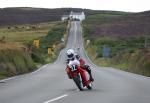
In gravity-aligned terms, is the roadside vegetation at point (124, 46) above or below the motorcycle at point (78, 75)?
below

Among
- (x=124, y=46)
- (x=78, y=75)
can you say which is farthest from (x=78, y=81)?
(x=124, y=46)

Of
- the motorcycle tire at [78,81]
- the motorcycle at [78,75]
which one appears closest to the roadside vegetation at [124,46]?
the motorcycle at [78,75]

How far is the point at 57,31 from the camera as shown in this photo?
473 feet

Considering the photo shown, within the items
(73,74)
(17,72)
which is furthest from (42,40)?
(73,74)

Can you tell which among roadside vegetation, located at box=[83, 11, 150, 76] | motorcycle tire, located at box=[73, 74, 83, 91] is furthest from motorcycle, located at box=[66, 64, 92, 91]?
roadside vegetation, located at box=[83, 11, 150, 76]

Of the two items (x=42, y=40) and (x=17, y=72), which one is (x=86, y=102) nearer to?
(x=17, y=72)

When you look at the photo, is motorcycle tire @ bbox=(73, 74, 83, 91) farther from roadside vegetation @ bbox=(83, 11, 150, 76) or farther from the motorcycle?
roadside vegetation @ bbox=(83, 11, 150, 76)

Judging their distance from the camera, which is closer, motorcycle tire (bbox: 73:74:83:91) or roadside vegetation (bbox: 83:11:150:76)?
motorcycle tire (bbox: 73:74:83:91)

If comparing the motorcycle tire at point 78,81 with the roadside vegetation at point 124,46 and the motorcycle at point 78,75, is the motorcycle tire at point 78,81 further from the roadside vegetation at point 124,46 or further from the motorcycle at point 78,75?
the roadside vegetation at point 124,46

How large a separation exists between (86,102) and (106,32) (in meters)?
108

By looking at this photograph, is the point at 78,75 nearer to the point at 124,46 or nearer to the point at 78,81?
the point at 78,81

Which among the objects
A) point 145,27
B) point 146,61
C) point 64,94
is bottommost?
point 145,27

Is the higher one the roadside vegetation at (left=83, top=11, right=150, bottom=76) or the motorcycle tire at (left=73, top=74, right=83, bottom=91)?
the motorcycle tire at (left=73, top=74, right=83, bottom=91)

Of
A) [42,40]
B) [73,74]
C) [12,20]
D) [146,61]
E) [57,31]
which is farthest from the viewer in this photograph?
[12,20]
